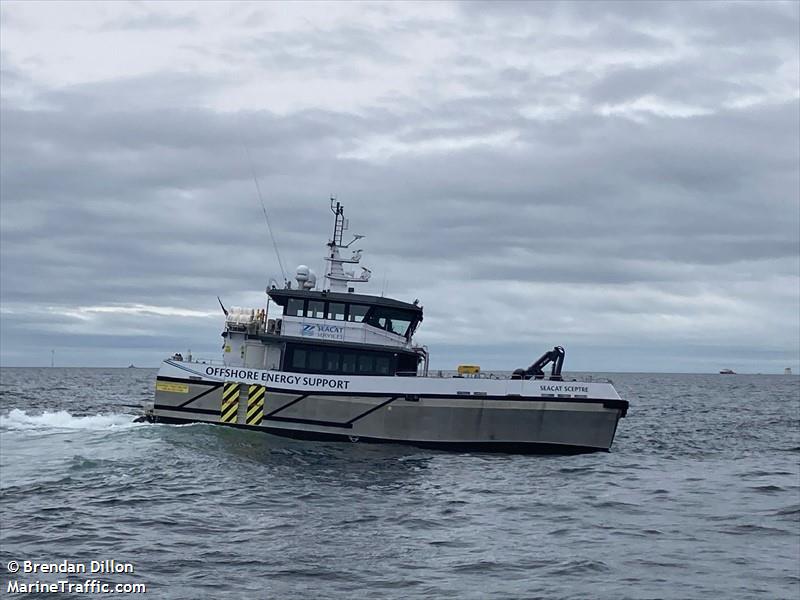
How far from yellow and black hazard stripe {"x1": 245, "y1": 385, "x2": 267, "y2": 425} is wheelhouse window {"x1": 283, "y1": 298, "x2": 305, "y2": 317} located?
3.06m

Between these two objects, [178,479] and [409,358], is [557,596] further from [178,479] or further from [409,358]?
[409,358]

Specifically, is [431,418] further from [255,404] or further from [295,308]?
[295,308]

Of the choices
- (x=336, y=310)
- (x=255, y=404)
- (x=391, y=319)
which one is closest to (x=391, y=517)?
(x=255, y=404)

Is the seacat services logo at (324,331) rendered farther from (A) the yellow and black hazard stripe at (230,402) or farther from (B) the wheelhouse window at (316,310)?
(A) the yellow and black hazard stripe at (230,402)

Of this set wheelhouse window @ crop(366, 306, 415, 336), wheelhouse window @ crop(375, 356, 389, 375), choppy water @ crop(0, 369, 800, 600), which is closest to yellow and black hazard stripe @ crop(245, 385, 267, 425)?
choppy water @ crop(0, 369, 800, 600)

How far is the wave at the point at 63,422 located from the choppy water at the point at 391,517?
7.24ft

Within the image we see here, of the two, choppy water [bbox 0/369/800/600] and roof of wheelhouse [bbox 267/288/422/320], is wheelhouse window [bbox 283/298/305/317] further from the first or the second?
choppy water [bbox 0/369/800/600]

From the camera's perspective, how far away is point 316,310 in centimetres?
3169

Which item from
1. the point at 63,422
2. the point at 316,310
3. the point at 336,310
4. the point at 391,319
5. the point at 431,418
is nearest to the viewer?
the point at 431,418

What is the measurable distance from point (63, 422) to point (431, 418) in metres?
15.8

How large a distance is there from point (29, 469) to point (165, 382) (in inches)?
317

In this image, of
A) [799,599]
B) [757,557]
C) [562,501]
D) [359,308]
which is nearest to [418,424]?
[359,308]

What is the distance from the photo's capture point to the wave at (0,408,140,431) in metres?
33.4

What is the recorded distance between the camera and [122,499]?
19.2m
